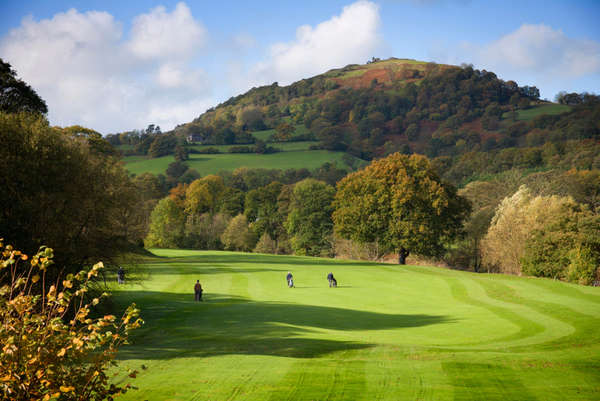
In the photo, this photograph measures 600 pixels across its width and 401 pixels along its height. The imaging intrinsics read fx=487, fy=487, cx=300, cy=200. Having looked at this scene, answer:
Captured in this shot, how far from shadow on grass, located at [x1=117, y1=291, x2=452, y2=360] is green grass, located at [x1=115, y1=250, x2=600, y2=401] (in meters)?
0.06

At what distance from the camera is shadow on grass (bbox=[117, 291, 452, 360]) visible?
52.0 ft

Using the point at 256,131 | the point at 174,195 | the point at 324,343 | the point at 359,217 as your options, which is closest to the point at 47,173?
the point at 324,343

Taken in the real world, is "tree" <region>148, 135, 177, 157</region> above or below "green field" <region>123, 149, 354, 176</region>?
above

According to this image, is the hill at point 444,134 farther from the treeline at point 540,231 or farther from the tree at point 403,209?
the tree at point 403,209

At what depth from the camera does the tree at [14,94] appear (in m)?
31.8

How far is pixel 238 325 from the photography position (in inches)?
907

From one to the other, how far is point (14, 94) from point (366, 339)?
2876 centimetres

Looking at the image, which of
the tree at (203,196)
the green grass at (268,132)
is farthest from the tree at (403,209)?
the green grass at (268,132)

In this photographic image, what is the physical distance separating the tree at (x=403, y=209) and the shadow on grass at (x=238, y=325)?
30.9 metres

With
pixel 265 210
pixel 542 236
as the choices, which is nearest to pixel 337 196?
pixel 542 236

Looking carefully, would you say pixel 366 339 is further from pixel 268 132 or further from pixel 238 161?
pixel 268 132

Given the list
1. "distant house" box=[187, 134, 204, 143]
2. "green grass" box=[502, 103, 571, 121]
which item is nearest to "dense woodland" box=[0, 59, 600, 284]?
"distant house" box=[187, 134, 204, 143]

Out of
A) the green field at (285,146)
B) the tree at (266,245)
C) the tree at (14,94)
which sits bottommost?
the tree at (266,245)

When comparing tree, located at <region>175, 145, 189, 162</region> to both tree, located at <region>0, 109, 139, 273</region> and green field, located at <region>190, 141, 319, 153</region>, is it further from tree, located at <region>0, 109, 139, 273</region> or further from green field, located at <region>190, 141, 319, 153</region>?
tree, located at <region>0, 109, 139, 273</region>
